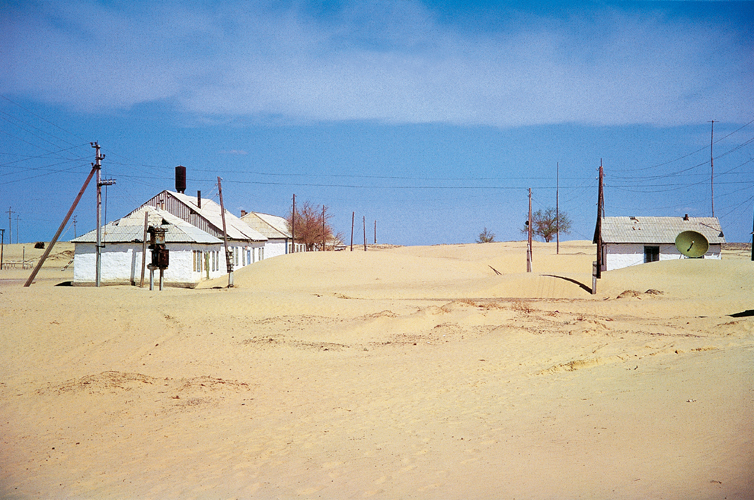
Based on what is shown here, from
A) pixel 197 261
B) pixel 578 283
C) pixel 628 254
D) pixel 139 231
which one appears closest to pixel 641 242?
pixel 628 254

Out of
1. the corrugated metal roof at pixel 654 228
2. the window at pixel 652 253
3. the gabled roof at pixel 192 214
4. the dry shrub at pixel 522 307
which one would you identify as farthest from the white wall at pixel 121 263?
the window at pixel 652 253

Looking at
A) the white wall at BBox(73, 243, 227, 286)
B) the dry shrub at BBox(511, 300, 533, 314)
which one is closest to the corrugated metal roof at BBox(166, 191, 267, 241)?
the white wall at BBox(73, 243, 227, 286)

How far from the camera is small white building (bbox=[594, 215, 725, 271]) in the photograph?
41312mm

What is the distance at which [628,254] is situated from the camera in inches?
1633

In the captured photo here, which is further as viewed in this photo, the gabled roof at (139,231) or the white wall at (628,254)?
the white wall at (628,254)

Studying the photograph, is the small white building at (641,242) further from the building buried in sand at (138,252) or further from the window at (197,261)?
the window at (197,261)

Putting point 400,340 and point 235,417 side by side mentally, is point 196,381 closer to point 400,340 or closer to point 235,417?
point 235,417

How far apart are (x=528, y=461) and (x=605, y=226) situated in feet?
131

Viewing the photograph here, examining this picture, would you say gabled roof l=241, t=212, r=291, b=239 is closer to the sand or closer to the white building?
the white building

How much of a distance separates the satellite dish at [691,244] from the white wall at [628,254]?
314cm

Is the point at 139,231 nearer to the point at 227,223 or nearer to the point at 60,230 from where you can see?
the point at 60,230

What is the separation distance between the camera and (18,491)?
6445 millimetres

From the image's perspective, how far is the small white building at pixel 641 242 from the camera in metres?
41.3

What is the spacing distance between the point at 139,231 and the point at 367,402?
30.6 metres
